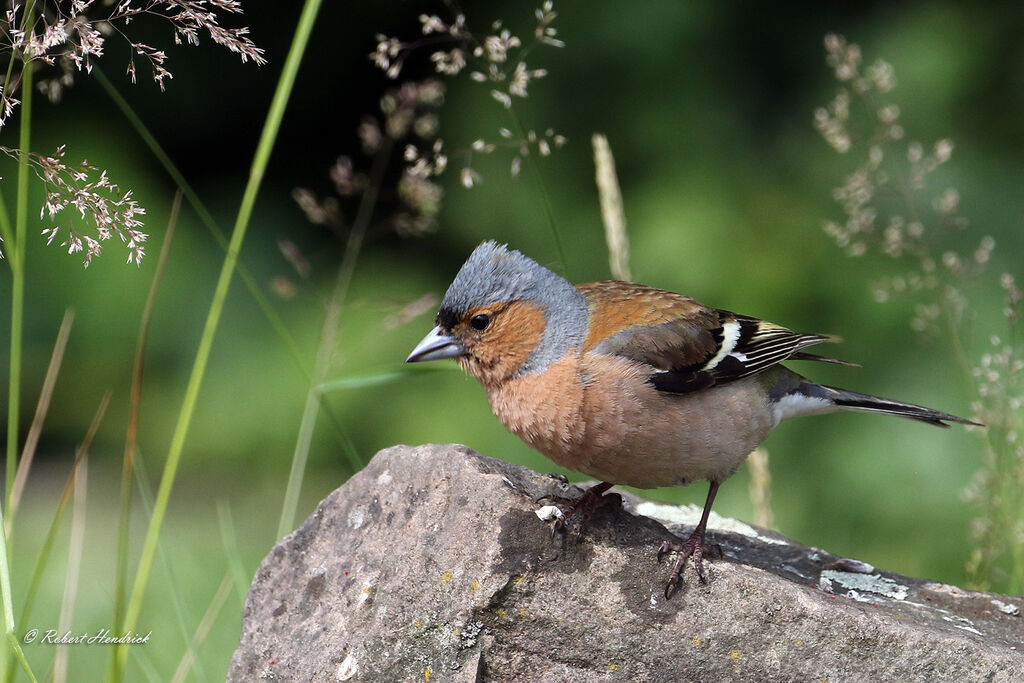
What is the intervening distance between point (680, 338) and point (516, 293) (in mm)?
543

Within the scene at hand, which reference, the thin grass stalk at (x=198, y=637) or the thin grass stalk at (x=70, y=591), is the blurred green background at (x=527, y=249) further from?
the thin grass stalk at (x=70, y=591)

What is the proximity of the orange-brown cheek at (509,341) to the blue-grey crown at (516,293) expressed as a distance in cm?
2

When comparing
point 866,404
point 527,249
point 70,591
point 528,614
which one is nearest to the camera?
point 528,614

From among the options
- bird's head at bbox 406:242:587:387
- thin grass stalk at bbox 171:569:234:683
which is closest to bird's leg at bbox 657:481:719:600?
bird's head at bbox 406:242:587:387

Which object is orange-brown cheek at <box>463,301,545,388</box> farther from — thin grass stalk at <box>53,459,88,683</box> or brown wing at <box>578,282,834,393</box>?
thin grass stalk at <box>53,459,88,683</box>

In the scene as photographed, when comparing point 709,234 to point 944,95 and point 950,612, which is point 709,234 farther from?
point 950,612

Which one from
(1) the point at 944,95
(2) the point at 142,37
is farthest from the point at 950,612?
(2) the point at 142,37

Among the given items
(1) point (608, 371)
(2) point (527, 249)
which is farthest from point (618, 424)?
(2) point (527, 249)

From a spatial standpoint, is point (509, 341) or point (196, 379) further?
point (509, 341)

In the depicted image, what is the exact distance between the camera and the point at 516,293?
335 cm

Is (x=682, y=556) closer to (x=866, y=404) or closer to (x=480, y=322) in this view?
(x=480, y=322)

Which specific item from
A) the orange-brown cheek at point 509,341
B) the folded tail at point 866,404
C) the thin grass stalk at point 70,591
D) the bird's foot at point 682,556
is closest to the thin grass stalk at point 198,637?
the thin grass stalk at point 70,591

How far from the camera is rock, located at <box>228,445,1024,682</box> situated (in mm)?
2734

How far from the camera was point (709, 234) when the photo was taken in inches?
214
